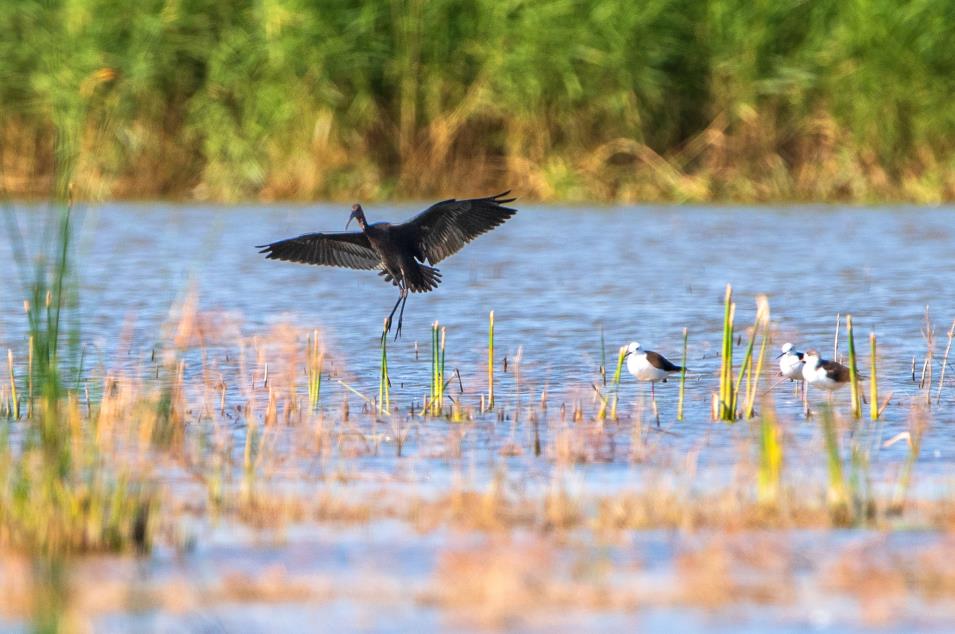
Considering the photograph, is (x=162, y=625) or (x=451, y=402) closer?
(x=162, y=625)

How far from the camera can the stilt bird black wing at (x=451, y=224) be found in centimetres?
819

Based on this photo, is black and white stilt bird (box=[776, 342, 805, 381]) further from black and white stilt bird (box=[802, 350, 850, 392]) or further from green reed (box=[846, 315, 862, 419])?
green reed (box=[846, 315, 862, 419])

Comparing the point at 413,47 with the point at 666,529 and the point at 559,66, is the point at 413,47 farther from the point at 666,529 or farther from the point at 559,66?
the point at 666,529

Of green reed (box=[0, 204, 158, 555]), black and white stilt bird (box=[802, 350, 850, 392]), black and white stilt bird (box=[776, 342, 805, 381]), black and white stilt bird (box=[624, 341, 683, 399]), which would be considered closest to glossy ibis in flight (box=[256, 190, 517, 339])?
black and white stilt bird (box=[624, 341, 683, 399])

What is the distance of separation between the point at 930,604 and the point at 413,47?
14.1m

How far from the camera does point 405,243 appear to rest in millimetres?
8320

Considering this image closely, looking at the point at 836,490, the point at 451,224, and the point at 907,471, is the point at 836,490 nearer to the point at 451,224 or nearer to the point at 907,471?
the point at 907,471

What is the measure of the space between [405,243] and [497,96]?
901 centimetres

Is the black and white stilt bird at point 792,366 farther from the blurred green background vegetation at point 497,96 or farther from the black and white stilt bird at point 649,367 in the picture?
the blurred green background vegetation at point 497,96

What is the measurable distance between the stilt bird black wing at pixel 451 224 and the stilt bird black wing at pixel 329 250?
0.25 meters

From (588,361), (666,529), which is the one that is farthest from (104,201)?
(666,529)

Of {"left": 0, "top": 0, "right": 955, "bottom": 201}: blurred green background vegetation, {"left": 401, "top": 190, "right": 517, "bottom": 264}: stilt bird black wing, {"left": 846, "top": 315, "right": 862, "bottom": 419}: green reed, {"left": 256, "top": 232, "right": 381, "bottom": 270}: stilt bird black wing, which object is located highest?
{"left": 0, "top": 0, "right": 955, "bottom": 201}: blurred green background vegetation

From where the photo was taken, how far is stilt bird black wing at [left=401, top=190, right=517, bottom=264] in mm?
8188

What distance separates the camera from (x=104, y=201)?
1825 cm
